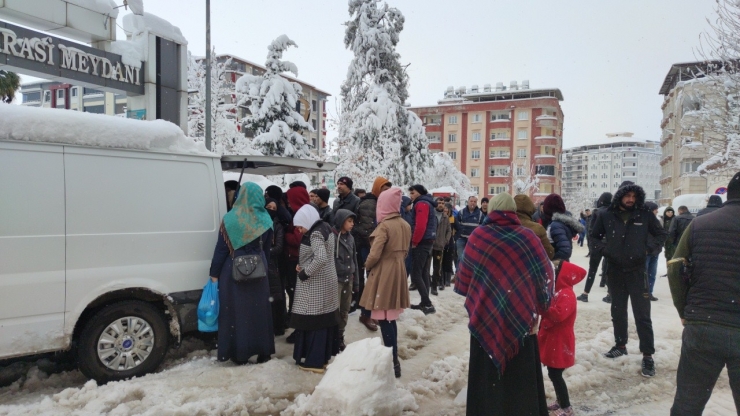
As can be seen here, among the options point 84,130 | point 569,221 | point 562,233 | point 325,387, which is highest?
point 84,130

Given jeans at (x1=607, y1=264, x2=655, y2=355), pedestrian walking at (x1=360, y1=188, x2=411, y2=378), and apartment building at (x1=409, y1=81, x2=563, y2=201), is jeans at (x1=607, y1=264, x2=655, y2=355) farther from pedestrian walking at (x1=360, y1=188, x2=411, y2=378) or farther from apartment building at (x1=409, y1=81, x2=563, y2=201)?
apartment building at (x1=409, y1=81, x2=563, y2=201)

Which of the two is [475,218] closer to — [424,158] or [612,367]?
[612,367]

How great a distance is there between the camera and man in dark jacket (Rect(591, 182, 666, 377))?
5312 mm

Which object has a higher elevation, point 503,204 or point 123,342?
point 503,204

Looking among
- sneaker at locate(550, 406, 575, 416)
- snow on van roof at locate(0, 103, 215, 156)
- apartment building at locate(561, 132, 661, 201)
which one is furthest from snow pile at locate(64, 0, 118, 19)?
apartment building at locate(561, 132, 661, 201)

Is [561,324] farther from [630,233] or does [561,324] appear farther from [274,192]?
[274,192]

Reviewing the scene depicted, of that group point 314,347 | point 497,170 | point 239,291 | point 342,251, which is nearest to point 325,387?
point 314,347

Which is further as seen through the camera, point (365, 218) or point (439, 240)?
point (439, 240)

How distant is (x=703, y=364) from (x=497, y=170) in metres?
67.7

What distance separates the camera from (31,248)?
12.8ft

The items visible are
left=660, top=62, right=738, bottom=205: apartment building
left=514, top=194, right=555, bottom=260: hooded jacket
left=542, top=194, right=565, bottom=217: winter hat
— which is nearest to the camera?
left=514, top=194, right=555, bottom=260: hooded jacket

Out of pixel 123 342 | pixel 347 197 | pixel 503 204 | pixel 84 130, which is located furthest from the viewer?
pixel 347 197

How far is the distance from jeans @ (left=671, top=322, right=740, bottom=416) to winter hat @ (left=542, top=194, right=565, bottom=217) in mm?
2050

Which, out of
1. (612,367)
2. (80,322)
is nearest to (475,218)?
(612,367)
